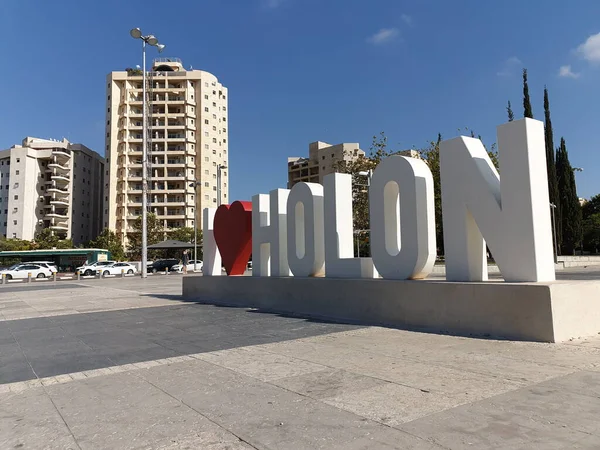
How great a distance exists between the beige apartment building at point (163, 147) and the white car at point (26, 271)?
40.7 metres

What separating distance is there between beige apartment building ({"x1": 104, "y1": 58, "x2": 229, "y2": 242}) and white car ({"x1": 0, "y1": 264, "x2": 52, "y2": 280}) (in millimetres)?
40706

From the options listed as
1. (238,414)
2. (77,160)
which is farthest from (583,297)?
(77,160)

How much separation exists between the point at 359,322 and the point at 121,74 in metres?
96.8

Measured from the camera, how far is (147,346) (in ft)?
26.2

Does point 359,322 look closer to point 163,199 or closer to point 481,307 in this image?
point 481,307

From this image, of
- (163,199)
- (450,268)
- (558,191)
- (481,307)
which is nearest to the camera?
(481,307)

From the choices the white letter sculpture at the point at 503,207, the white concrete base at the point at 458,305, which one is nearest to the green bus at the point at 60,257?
the white concrete base at the point at 458,305

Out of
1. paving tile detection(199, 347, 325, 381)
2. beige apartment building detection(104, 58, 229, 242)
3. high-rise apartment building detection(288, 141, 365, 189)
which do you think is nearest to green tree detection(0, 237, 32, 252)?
beige apartment building detection(104, 58, 229, 242)

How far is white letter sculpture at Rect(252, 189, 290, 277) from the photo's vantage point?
13484 mm

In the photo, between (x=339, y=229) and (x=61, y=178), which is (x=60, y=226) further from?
(x=339, y=229)

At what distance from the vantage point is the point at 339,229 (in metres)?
11.3

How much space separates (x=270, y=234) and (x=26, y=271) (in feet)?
128

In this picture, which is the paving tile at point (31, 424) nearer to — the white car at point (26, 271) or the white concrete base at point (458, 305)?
the white concrete base at point (458, 305)

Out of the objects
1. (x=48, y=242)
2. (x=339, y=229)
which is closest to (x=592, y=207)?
(x=339, y=229)
